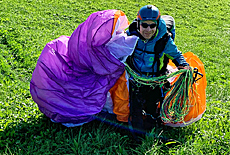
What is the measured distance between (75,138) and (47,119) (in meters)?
0.72

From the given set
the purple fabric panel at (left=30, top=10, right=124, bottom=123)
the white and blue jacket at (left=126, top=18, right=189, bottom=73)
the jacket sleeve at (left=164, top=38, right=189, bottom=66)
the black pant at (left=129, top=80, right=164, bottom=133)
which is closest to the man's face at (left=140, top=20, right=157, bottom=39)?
the white and blue jacket at (left=126, top=18, right=189, bottom=73)

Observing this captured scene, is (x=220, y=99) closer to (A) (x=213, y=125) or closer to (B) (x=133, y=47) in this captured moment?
(A) (x=213, y=125)

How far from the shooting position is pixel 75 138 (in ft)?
12.0

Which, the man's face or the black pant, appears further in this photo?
the black pant

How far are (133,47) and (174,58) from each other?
0.61 metres

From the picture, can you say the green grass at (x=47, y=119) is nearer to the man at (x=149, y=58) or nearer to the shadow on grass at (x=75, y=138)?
the shadow on grass at (x=75, y=138)

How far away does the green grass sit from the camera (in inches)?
143

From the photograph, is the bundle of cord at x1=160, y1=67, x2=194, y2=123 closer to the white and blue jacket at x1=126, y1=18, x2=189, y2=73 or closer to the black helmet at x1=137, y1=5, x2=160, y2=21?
the white and blue jacket at x1=126, y1=18, x2=189, y2=73

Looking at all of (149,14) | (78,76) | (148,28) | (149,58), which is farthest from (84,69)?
(149,14)

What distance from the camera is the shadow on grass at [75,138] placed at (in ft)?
11.6

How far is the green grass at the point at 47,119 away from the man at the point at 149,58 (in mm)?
366

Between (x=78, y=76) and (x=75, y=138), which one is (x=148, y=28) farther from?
(x=75, y=138)

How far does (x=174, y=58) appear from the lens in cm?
361

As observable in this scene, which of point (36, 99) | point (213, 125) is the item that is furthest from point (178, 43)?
point (36, 99)
